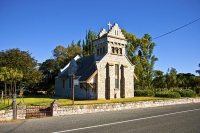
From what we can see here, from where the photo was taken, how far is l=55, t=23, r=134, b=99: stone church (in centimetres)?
2978

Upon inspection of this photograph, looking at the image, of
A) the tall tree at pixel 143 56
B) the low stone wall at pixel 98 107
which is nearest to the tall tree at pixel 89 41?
the tall tree at pixel 143 56

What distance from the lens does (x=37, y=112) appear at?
15.1m

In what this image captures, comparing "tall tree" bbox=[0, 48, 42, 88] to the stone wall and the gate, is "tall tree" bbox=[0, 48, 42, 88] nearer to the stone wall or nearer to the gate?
the stone wall

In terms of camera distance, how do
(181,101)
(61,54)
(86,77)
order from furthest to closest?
(61,54), (86,77), (181,101)

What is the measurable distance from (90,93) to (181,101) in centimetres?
1376

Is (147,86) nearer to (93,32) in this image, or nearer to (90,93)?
(90,93)

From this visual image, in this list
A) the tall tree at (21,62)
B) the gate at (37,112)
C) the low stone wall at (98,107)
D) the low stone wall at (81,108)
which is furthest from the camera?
the tall tree at (21,62)

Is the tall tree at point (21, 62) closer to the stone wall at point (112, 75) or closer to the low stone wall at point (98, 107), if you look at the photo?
the stone wall at point (112, 75)

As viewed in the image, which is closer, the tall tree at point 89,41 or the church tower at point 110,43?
the church tower at point 110,43

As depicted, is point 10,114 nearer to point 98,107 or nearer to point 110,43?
point 98,107

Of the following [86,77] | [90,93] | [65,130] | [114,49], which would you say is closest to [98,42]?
[114,49]

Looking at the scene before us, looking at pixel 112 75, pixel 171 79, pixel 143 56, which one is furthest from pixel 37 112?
pixel 171 79

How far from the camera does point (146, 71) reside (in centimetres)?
4575

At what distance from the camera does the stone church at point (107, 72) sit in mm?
29781
